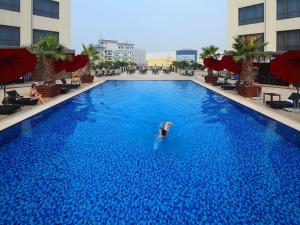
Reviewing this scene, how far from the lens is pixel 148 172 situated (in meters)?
8.20

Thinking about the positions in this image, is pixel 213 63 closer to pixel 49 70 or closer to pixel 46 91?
pixel 49 70

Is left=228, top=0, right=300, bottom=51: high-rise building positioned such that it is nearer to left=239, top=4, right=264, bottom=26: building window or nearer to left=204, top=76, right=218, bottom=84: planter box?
left=239, top=4, right=264, bottom=26: building window

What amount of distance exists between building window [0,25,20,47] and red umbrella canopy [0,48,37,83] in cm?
2042

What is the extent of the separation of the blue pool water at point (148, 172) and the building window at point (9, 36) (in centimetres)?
2132

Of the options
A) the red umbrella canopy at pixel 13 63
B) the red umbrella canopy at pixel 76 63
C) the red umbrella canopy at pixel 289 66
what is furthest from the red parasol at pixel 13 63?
the red umbrella canopy at pixel 289 66

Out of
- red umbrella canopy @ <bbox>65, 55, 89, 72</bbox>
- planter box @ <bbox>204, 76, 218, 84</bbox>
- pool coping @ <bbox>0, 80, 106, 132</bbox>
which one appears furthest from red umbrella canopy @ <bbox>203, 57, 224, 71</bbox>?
pool coping @ <bbox>0, 80, 106, 132</bbox>

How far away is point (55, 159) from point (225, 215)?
5405 mm

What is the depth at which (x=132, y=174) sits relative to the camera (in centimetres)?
804

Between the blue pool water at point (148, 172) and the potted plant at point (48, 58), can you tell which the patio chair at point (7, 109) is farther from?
the potted plant at point (48, 58)

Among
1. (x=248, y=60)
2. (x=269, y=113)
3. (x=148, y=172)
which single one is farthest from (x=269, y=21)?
(x=148, y=172)

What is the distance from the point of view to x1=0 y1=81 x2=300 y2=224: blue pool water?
584 centimetres

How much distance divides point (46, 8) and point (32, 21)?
3.43 m

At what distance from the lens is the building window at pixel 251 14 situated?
3856cm

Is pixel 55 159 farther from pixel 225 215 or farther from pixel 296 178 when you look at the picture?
pixel 296 178
